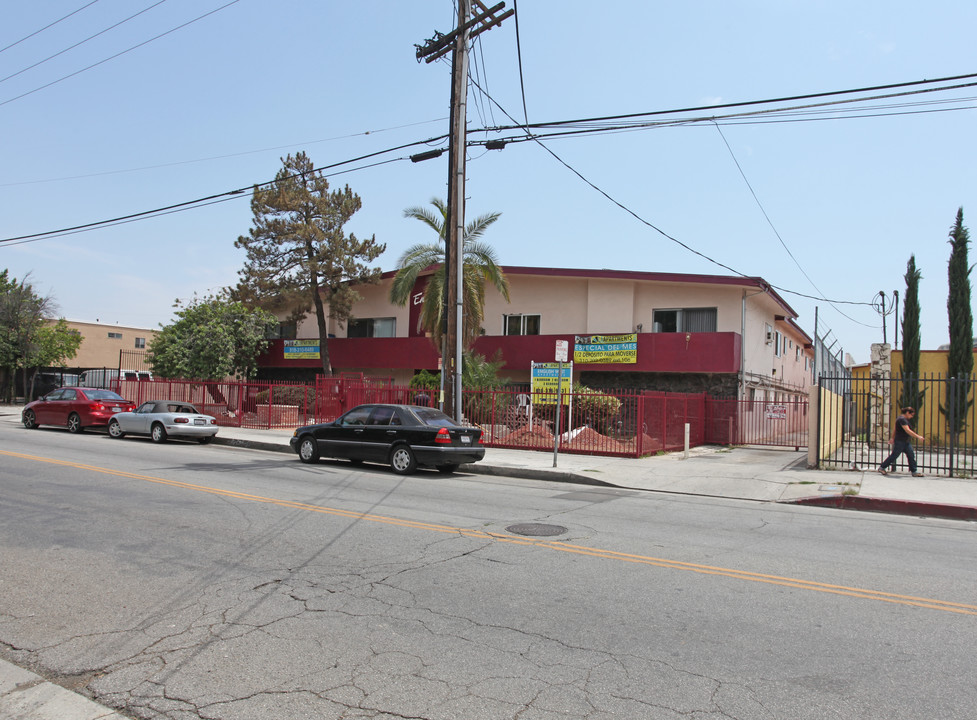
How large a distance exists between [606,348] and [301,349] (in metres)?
15.9

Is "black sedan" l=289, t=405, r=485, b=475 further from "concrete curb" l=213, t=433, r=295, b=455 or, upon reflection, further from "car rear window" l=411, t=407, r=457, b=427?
"concrete curb" l=213, t=433, r=295, b=455

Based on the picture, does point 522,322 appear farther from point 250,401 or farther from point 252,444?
point 252,444

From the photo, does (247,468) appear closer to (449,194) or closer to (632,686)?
(449,194)

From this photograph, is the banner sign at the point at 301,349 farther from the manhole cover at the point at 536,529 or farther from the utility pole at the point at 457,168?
the manhole cover at the point at 536,529

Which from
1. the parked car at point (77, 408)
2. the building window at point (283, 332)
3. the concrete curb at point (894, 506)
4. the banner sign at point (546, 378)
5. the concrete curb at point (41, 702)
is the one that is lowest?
the concrete curb at point (41, 702)

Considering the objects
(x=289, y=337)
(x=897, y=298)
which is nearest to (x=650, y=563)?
(x=289, y=337)

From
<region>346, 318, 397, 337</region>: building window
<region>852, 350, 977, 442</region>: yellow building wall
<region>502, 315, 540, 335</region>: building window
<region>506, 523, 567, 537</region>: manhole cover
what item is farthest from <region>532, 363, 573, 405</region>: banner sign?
<region>346, 318, 397, 337</region>: building window

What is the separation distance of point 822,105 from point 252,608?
13.6m

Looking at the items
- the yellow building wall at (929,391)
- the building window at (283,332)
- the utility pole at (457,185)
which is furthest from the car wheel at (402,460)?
the building window at (283,332)

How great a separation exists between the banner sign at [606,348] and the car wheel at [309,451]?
13.3m

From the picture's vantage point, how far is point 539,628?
495cm

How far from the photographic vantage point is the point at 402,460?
14234 millimetres

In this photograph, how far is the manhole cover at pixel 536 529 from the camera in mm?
8234

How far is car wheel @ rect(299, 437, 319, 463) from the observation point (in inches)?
612
